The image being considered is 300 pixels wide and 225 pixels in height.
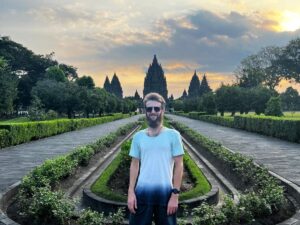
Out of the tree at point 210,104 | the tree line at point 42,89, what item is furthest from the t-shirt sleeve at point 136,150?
the tree at point 210,104

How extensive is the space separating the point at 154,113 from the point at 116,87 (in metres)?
142

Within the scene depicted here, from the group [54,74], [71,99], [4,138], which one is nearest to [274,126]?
[4,138]

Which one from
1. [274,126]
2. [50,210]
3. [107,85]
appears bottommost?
[50,210]

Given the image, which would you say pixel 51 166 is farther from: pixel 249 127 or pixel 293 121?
pixel 249 127

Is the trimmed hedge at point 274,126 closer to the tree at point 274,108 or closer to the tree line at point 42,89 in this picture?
the tree at point 274,108

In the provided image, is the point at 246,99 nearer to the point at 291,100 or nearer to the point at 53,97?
the point at 53,97

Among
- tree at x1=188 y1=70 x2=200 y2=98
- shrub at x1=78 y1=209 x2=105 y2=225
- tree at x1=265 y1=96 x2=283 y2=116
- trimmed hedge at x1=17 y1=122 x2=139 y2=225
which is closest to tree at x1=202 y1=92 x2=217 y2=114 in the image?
tree at x1=265 y1=96 x2=283 y2=116

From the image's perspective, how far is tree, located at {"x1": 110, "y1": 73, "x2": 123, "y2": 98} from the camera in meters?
143

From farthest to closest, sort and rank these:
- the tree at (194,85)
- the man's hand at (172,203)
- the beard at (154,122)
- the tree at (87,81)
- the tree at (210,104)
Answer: the tree at (194,85)
the tree at (87,81)
the tree at (210,104)
the beard at (154,122)
the man's hand at (172,203)

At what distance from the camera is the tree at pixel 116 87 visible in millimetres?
142825

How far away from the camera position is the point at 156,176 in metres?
3.55

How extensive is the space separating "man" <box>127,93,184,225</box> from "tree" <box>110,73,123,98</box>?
138467 millimetres

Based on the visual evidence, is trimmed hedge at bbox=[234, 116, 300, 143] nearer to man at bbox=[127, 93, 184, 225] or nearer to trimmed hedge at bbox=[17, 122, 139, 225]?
trimmed hedge at bbox=[17, 122, 139, 225]

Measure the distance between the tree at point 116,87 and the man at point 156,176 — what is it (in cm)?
Answer: 13847
